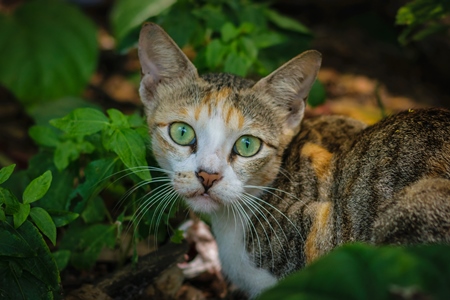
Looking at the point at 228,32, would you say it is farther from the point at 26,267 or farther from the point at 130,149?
the point at 26,267

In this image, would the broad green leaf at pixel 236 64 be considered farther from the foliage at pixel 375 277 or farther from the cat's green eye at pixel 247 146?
the foliage at pixel 375 277

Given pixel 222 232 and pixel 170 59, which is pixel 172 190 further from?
pixel 170 59

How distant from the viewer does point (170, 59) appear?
3.56 m

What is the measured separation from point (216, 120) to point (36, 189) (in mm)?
1003

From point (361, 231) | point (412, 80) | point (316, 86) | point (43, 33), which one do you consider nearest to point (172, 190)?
point (361, 231)

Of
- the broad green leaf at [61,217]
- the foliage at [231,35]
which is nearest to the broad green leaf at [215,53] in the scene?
the foliage at [231,35]

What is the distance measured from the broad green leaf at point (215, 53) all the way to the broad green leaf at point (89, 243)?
127cm

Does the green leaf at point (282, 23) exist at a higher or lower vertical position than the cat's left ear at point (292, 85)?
higher

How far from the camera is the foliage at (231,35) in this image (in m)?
4.13

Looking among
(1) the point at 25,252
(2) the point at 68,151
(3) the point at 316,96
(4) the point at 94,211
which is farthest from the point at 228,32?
(1) the point at 25,252

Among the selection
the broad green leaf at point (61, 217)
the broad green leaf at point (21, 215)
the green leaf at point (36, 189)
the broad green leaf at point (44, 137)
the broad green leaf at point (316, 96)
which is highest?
the broad green leaf at point (316, 96)

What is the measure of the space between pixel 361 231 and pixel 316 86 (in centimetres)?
186

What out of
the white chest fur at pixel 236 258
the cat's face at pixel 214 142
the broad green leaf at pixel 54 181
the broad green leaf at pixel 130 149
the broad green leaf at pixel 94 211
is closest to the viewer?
the cat's face at pixel 214 142

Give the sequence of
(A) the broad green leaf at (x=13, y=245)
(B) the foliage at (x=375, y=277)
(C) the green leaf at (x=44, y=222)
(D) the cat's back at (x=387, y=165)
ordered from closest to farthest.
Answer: (B) the foliage at (x=375, y=277), (A) the broad green leaf at (x=13, y=245), (D) the cat's back at (x=387, y=165), (C) the green leaf at (x=44, y=222)
